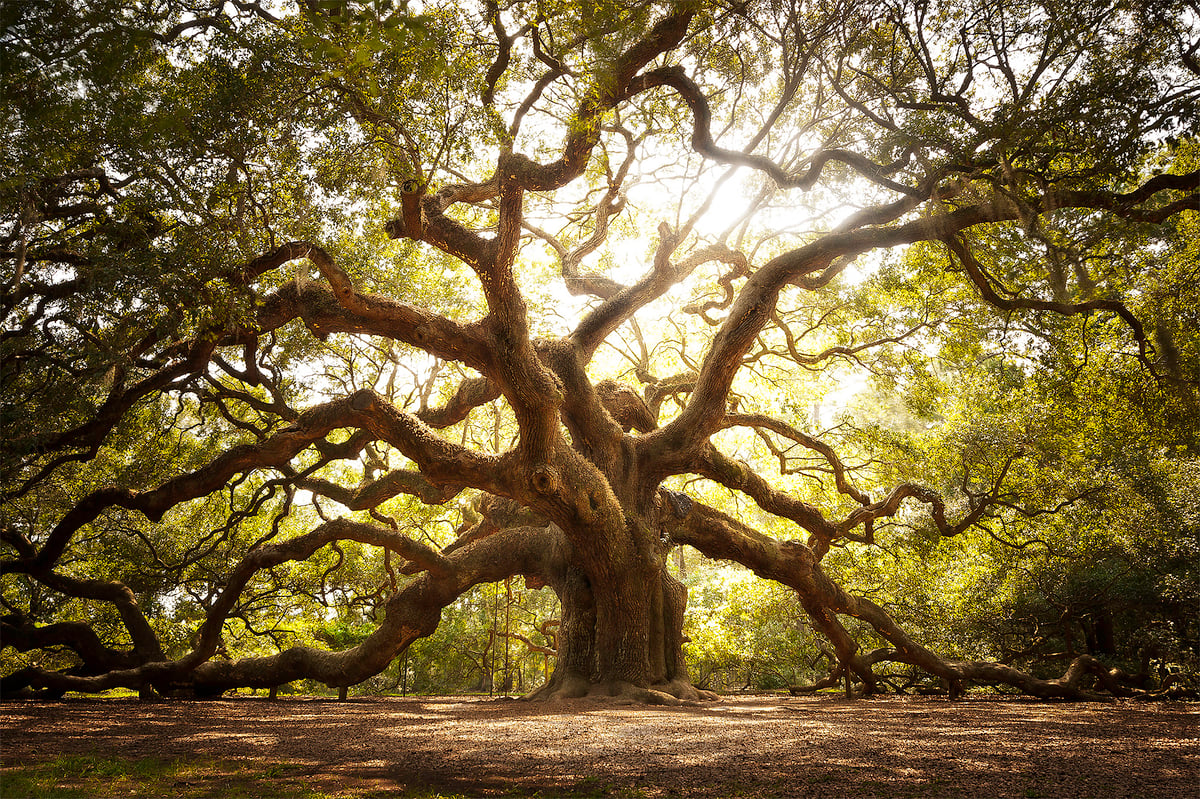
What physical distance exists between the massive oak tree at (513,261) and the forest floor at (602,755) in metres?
2.40

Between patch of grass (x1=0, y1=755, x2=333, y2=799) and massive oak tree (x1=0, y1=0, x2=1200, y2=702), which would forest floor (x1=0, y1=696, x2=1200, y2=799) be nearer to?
patch of grass (x1=0, y1=755, x2=333, y2=799)

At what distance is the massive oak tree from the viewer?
16.9ft

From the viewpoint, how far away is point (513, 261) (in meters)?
6.43

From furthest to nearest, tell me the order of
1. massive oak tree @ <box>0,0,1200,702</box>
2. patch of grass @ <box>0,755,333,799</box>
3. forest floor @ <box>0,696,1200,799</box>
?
massive oak tree @ <box>0,0,1200,702</box>, forest floor @ <box>0,696,1200,799</box>, patch of grass @ <box>0,755,333,799</box>

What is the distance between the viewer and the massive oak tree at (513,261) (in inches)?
203

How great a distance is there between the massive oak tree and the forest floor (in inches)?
94.5

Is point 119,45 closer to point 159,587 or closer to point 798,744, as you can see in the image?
point 798,744

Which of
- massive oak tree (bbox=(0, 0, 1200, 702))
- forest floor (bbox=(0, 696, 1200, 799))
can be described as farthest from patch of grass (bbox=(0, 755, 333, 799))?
massive oak tree (bbox=(0, 0, 1200, 702))

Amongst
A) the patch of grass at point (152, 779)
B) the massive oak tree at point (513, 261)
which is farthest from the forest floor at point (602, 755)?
the massive oak tree at point (513, 261)

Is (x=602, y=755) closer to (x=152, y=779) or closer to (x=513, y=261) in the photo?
(x=152, y=779)

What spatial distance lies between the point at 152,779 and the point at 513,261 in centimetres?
489

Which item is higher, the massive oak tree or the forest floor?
the massive oak tree

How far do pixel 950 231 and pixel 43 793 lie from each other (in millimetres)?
8160

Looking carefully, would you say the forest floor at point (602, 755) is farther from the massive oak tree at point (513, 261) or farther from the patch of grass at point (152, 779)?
the massive oak tree at point (513, 261)
